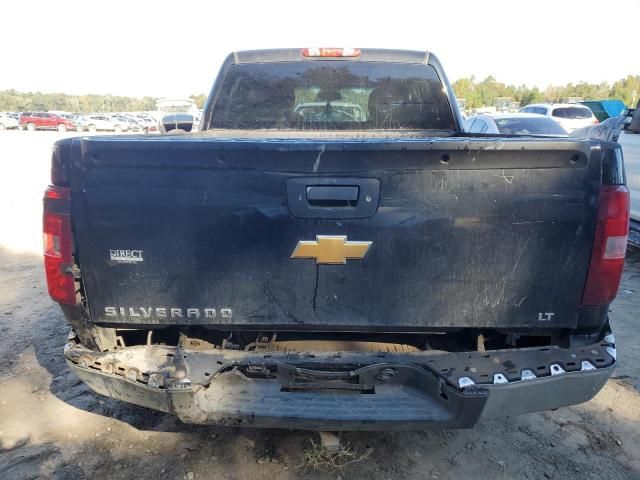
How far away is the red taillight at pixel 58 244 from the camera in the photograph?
202 centimetres

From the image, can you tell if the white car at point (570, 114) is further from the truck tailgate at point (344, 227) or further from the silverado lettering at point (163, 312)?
the silverado lettering at point (163, 312)

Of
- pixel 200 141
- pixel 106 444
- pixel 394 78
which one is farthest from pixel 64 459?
pixel 394 78

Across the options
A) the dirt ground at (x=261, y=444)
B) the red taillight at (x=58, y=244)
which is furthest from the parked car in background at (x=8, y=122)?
the red taillight at (x=58, y=244)

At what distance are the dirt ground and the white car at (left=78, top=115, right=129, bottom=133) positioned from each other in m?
42.4

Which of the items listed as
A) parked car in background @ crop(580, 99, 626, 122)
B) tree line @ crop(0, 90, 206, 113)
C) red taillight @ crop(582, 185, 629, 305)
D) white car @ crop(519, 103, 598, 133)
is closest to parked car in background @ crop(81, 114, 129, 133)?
tree line @ crop(0, 90, 206, 113)

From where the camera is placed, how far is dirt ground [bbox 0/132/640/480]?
255 centimetres

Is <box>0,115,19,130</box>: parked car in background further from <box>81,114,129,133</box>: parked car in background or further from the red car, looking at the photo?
<box>81,114,129,133</box>: parked car in background

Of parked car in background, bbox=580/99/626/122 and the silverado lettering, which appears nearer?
the silverado lettering

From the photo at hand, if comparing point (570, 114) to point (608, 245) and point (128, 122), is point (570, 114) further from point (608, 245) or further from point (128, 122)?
point (128, 122)

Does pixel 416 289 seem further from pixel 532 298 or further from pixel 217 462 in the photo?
pixel 217 462

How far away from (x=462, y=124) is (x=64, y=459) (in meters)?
3.64

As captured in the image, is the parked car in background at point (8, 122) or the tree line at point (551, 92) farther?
the tree line at point (551, 92)

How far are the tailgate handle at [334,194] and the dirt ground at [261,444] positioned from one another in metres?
1.52

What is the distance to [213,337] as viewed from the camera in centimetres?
238
